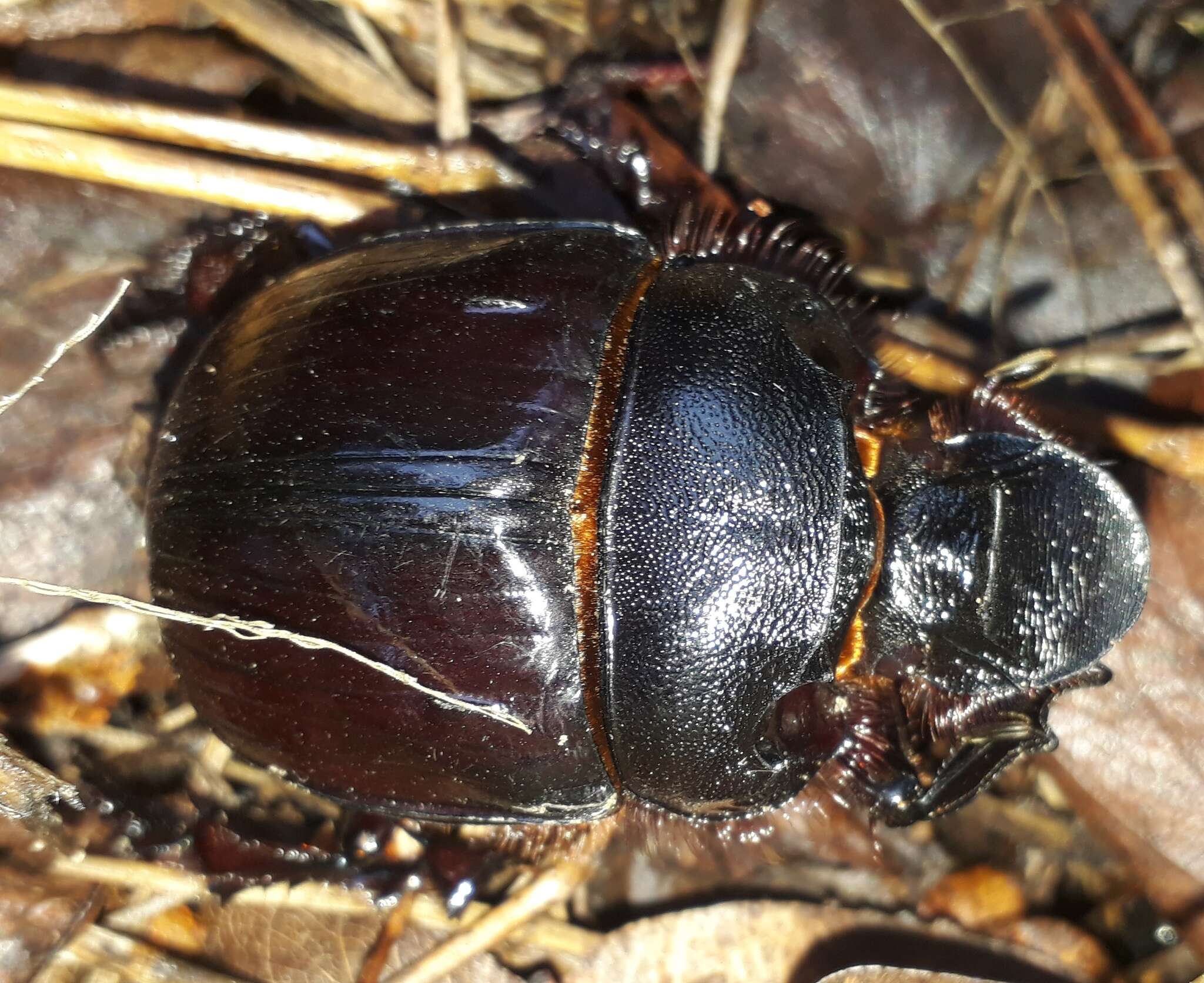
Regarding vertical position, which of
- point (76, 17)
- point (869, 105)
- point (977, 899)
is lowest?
point (977, 899)

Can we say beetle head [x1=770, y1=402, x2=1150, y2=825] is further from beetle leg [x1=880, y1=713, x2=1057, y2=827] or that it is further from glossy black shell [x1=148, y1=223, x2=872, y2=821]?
glossy black shell [x1=148, y1=223, x2=872, y2=821]

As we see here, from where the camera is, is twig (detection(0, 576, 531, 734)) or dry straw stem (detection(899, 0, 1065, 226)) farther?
dry straw stem (detection(899, 0, 1065, 226))

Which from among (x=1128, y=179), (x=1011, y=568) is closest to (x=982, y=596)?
(x=1011, y=568)

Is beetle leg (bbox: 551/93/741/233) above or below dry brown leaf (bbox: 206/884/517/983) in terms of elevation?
above

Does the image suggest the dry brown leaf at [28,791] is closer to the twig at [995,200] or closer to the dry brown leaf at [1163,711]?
the dry brown leaf at [1163,711]

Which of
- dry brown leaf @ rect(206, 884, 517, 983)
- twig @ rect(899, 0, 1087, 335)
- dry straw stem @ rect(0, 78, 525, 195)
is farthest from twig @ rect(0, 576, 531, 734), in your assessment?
twig @ rect(899, 0, 1087, 335)

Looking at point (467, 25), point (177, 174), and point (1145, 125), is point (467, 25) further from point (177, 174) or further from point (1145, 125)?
point (1145, 125)

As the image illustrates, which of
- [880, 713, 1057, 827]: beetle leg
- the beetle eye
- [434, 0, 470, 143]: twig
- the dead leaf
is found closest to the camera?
the beetle eye

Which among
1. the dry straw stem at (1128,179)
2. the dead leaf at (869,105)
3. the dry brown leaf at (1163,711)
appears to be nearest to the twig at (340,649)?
the dry brown leaf at (1163,711)
